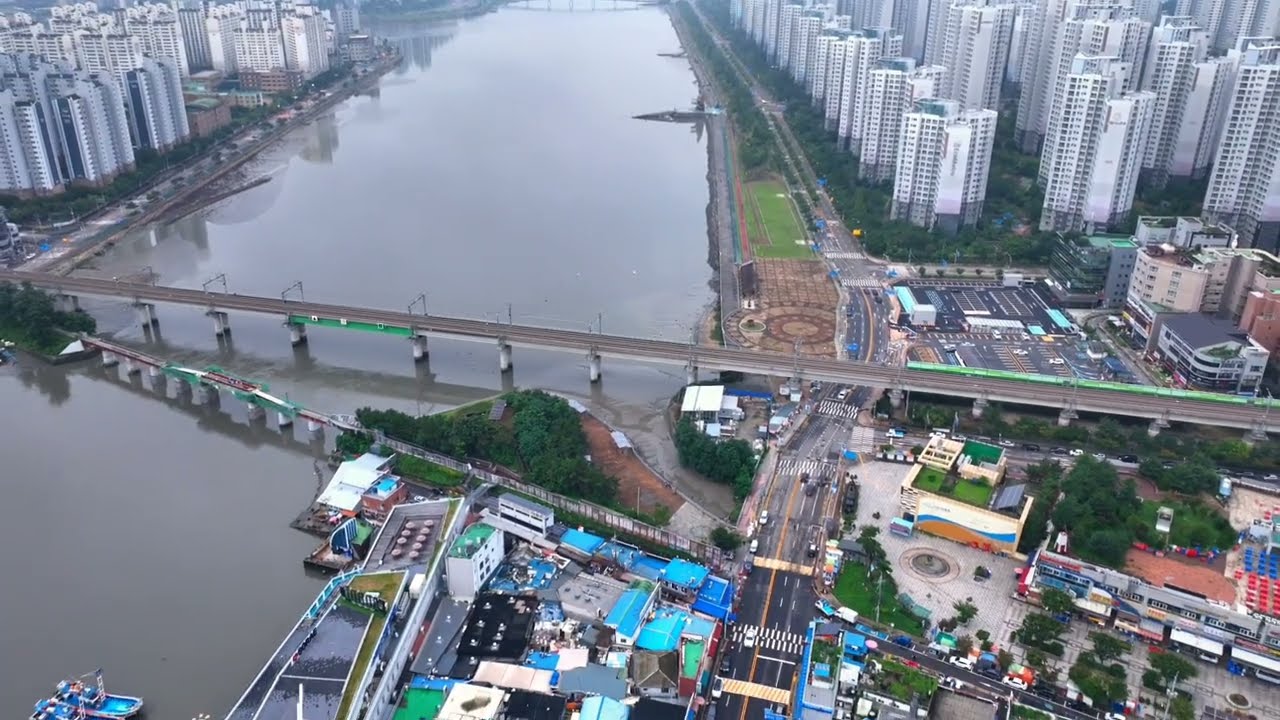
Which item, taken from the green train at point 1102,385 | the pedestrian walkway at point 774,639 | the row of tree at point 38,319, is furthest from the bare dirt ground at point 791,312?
the row of tree at point 38,319

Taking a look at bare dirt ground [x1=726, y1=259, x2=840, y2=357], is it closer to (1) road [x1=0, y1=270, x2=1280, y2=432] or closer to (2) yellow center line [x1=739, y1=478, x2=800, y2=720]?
(1) road [x1=0, y1=270, x2=1280, y2=432]

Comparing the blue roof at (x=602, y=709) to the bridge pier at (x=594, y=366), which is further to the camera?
the bridge pier at (x=594, y=366)

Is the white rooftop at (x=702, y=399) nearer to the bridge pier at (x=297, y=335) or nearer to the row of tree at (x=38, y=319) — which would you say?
the bridge pier at (x=297, y=335)

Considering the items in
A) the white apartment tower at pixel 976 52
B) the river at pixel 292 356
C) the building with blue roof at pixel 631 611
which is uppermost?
the white apartment tower at pixel 976 52

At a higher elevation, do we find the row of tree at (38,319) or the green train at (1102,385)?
the green train at (1102,385)

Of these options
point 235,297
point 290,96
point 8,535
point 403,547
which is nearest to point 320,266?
point 235,297

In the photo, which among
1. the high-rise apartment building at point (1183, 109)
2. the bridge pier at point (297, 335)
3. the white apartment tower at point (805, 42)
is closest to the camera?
the bridge pier at point (297, 335)

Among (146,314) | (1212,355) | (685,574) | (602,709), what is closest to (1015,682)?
(685,574)

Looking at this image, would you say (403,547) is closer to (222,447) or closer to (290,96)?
(222,447)
